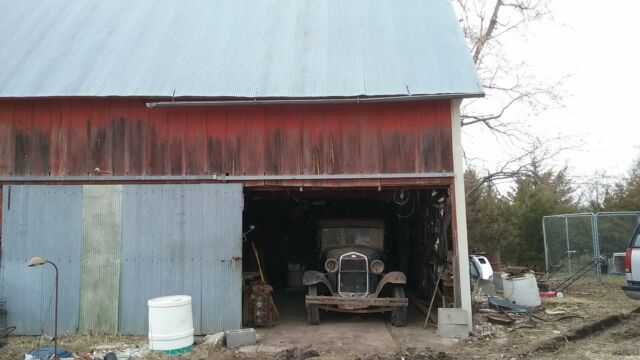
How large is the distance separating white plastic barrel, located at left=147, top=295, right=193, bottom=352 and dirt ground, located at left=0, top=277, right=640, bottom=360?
0.58 feet

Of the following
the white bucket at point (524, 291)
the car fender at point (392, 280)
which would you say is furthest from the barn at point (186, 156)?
the white bucket at point (524, 291)

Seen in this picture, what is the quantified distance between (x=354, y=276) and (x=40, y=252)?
588 cm

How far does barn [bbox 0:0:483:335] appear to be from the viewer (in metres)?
9.54

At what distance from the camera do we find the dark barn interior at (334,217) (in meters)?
11.7

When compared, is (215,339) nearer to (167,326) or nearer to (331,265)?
(167,326)

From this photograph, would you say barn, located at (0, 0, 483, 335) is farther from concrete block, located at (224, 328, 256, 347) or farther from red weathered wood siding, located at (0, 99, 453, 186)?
concrete block, located at (224, 328, 256, 347)

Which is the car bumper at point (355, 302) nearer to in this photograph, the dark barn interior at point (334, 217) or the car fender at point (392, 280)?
the car fender at point (392, 280)

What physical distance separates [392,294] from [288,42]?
5.81 metres

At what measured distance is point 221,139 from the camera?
10.1m

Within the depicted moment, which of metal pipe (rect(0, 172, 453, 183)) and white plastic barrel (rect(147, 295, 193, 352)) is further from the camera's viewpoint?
metal pipe (rect(0, 172, 453, 183))

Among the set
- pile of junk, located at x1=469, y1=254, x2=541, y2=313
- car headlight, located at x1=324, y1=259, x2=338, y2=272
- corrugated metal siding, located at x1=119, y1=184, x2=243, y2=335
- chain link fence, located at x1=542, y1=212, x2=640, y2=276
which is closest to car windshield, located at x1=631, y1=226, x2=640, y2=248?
pile of junk, located at x1=469, y1=254, x2=541, y2=313

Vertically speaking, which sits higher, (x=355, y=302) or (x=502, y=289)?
(x=355, y=302)

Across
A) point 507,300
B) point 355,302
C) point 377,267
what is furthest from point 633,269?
point 355,302

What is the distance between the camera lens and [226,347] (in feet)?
28.6
